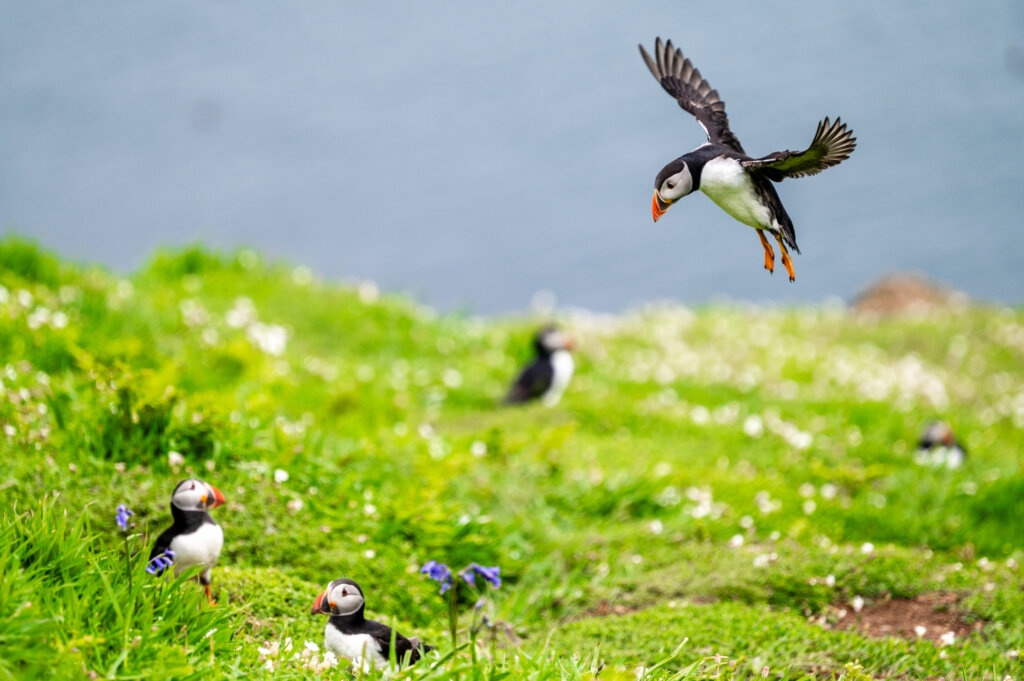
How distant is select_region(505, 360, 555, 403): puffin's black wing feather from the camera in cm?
891

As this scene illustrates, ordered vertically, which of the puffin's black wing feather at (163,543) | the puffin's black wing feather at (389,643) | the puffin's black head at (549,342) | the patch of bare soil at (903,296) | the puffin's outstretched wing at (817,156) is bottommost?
the puffin's black wing feather at (389,643)

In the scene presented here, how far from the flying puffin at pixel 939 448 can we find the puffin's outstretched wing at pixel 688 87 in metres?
5.10

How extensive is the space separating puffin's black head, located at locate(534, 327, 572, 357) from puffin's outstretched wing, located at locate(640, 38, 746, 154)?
18.9 feet

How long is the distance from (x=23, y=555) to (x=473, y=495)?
3376 millimetres

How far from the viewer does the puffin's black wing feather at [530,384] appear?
29.2 ft

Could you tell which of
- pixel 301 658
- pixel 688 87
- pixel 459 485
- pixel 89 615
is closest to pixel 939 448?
pixel 459 485

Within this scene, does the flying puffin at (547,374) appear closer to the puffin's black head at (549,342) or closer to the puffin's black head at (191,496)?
the puffin's black head at (549,342)

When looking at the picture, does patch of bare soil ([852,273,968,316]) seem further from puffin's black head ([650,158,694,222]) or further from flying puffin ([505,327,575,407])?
puffin's black head ([650,158,694,222])

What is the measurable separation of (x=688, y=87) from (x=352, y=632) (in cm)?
244

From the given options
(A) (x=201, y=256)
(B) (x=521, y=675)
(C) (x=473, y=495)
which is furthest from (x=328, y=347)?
(B) (x=521, y=675)

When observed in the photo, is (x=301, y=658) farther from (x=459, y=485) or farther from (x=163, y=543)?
(x=459, y=485)

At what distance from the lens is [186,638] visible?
3262 millimetres

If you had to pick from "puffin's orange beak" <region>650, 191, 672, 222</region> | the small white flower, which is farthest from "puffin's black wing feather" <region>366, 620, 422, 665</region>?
the small white flower

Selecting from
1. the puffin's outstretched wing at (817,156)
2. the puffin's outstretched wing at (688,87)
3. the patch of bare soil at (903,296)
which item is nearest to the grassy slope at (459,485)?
the puffin's outstretched wing at (817,156)
